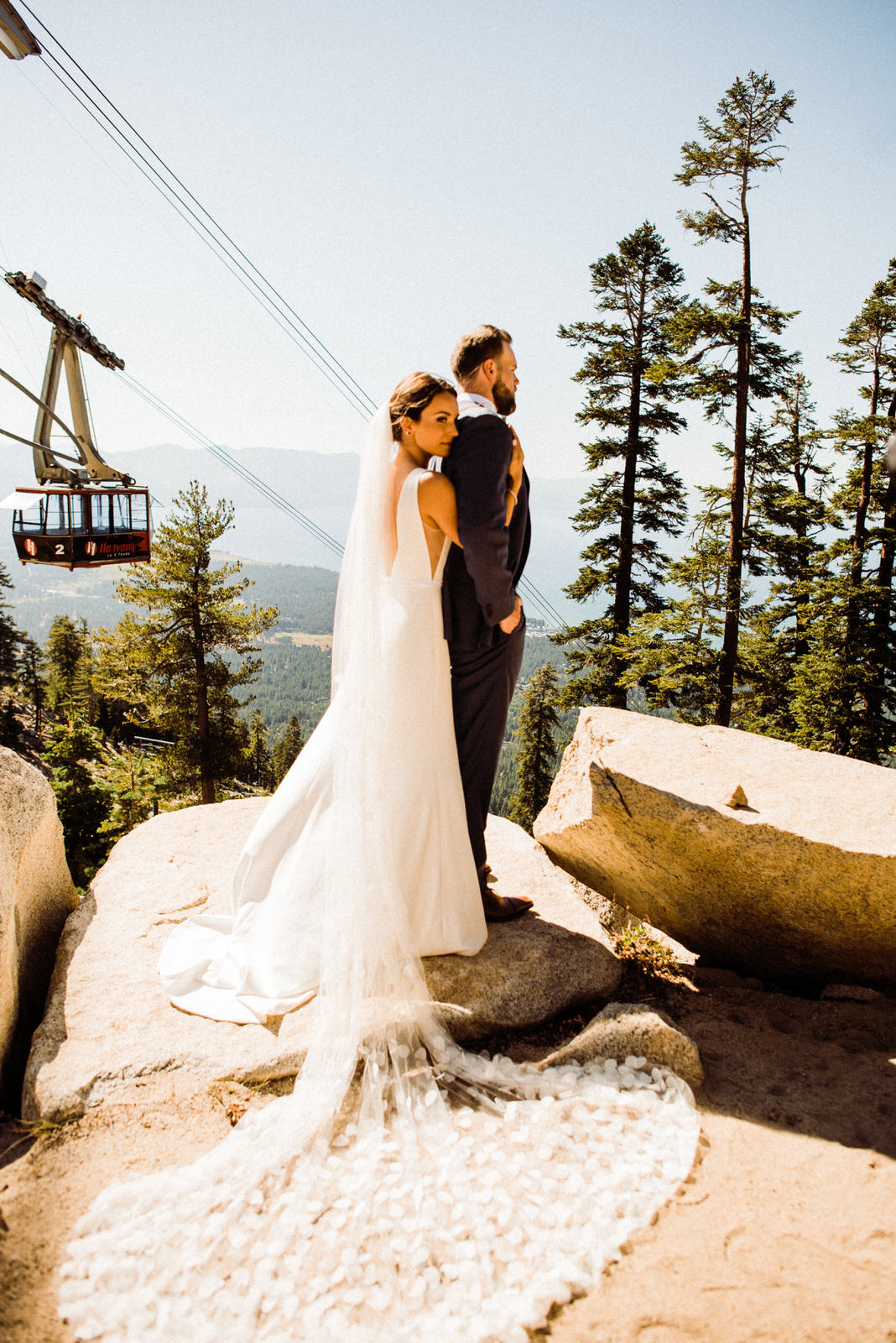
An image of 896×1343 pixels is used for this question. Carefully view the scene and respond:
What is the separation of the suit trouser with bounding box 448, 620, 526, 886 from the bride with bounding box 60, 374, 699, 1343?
0.17 meters

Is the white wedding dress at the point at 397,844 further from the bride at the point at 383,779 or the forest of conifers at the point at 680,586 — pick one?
the forest of conifers at the point at 680,586

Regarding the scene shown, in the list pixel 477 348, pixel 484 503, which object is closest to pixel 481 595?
pixel 484 503

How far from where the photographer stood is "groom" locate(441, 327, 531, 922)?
3.71 m

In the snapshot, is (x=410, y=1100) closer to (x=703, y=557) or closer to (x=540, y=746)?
(x=703, y=557)

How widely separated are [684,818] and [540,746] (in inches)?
1199

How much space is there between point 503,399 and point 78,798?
27.1m

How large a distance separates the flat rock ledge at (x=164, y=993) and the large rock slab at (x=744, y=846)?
588 mm

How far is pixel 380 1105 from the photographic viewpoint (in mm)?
3268

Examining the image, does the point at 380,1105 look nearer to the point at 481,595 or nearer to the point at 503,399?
the point at 481,595

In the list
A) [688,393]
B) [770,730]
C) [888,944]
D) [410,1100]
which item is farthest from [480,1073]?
[770,730]

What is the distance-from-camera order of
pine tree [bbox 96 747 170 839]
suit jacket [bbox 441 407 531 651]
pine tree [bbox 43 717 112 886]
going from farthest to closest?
pine tree [bbox 43 717 112 886], pine tree [bbox 96 747 170 839], suit jacket [bbox 441 407 531 651]

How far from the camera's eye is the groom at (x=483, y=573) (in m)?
3.71

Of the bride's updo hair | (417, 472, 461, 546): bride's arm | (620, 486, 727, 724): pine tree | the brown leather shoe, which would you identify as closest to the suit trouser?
the brown leather shoe

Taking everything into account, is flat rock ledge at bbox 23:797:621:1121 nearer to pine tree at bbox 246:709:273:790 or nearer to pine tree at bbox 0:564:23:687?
pine tree at bbox 0:564:23:687
